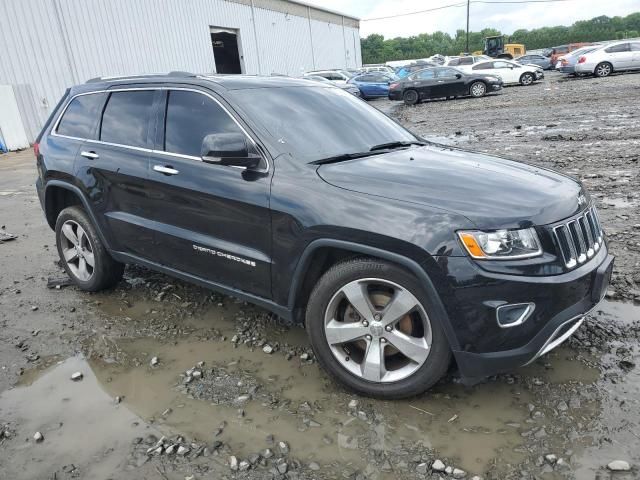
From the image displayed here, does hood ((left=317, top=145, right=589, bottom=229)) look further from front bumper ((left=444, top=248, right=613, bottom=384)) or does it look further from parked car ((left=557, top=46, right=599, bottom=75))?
parked car ((left=557, top=46, right=599, bottom=75))

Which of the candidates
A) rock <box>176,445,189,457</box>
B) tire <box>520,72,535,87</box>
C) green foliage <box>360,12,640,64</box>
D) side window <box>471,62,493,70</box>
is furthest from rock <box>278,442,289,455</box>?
green foliage <box>360,12,640,64</box>

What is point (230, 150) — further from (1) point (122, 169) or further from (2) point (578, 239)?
(2) point (578, 239)

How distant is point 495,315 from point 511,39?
100787mm

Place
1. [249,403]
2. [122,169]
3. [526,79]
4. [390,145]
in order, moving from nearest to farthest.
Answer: [249,403]
[390,145]
[122,169]
[526,79]

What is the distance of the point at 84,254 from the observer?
4488mm

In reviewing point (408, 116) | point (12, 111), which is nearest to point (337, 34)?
point (408, 116)

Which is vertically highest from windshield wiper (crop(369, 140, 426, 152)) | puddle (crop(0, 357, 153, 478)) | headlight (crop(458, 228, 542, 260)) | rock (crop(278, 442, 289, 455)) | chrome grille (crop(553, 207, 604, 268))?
windshield wiper (crop(369, 140, 426, 152))

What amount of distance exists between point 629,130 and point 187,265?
417 inches

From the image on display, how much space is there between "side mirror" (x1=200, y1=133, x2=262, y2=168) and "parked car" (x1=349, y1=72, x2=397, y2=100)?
2367cm

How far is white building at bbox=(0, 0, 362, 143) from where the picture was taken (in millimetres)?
16141

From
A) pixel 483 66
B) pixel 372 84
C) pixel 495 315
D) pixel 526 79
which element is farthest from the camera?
pixel 526 79

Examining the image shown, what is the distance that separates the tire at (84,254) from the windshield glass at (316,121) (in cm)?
194

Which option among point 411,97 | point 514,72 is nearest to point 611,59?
point 514,72

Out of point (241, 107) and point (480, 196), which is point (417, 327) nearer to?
point (480, 196)
